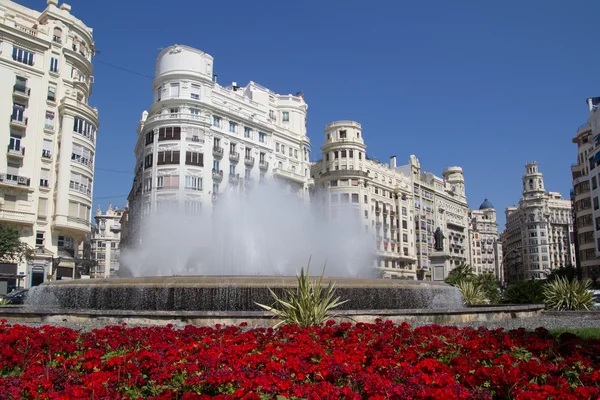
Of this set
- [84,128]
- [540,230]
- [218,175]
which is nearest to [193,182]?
[218,175]

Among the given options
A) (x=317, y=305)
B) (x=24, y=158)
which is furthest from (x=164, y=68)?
(x=317, y=305)

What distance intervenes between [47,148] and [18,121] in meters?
3.40

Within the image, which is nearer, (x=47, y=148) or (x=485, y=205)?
(x=47, y=148)

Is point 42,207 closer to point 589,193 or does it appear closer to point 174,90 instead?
point 174,90

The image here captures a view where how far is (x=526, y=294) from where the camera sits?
78.2 ft

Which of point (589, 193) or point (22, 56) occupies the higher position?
point (22, 56)

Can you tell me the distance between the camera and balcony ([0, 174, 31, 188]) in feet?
142

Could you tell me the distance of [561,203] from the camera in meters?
155

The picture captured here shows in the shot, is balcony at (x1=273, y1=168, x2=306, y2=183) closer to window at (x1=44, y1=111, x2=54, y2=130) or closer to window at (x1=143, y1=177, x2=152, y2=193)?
window at (x1=143, y1=177, x2=152, y2=193)

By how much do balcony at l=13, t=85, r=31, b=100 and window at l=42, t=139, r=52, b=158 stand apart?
4233 millimetres

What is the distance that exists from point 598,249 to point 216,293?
6136 centimetres

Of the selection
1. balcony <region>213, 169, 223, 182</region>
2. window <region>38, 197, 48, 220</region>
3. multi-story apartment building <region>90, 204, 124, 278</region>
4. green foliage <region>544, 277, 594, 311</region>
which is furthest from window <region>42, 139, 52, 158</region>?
multi-story apartment building <region>90, 204, 124, 278</region>

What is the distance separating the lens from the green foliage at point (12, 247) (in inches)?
1538

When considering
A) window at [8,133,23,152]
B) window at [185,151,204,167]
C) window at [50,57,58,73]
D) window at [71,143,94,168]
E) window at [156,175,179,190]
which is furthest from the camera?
window at [185,151,204,167]
